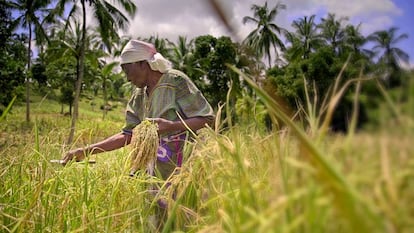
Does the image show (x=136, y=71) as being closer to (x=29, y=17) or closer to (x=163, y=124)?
(x=163, y=124)

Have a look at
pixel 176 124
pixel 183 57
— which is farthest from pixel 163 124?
pixel 183 57

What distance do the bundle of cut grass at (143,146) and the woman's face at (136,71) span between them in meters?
0.39

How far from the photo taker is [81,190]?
1.23 meters

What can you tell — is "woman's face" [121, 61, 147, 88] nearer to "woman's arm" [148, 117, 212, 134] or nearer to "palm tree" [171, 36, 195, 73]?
"woman's arm" [148, 117, 212, 134]

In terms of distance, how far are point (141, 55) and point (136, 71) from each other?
0.07m

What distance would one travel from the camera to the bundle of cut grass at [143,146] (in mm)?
1264

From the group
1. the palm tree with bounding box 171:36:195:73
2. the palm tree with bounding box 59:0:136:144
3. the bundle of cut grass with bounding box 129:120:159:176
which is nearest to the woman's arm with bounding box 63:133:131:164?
the bundle of cut grass with bounding box 129:120:159:176

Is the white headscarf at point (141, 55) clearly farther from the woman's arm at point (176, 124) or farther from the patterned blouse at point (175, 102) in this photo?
the woman's arm at point (176, 124)

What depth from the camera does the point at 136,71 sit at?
1.67 meters

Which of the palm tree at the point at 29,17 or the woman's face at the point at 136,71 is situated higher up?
the palm tree at the point at 29,17

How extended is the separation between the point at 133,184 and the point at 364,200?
106 centimetres

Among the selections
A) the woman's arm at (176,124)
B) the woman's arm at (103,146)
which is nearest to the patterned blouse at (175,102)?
the woman's arm at (176,124)

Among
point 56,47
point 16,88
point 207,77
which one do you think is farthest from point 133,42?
point 207,77

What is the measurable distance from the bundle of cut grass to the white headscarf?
1.32ft
